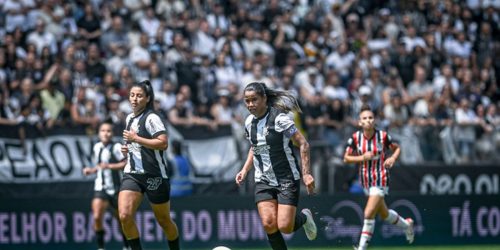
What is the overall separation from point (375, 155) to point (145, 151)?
4087 millimetres

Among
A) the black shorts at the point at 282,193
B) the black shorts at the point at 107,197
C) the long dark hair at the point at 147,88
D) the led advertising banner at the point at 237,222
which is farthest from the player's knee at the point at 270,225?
the black shorts at the point at 107,197

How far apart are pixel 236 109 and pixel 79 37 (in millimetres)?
3874

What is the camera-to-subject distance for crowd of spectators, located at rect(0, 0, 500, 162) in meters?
21.4

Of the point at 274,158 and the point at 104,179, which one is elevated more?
the point at 274,158

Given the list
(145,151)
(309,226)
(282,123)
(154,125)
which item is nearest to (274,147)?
(282,123)

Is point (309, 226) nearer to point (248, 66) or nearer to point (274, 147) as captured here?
point (274, 147)

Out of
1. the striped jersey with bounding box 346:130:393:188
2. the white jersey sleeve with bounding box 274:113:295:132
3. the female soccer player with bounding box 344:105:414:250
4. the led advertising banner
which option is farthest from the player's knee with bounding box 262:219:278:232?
the led advertising banner

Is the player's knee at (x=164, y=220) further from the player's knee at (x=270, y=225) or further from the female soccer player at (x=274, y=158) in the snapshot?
the player's knee at (x=270, y=225)

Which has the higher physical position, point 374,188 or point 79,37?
point 79,37

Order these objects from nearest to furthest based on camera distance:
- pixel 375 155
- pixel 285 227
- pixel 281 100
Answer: pixel 285 227
pixel 281 100
pixel 375 155

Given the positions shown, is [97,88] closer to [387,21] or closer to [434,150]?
[434,150]

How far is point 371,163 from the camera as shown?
15.8 m

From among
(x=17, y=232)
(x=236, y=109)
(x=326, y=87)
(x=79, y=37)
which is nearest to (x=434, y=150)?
(x=326, y=87)

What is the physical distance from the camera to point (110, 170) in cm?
1702
